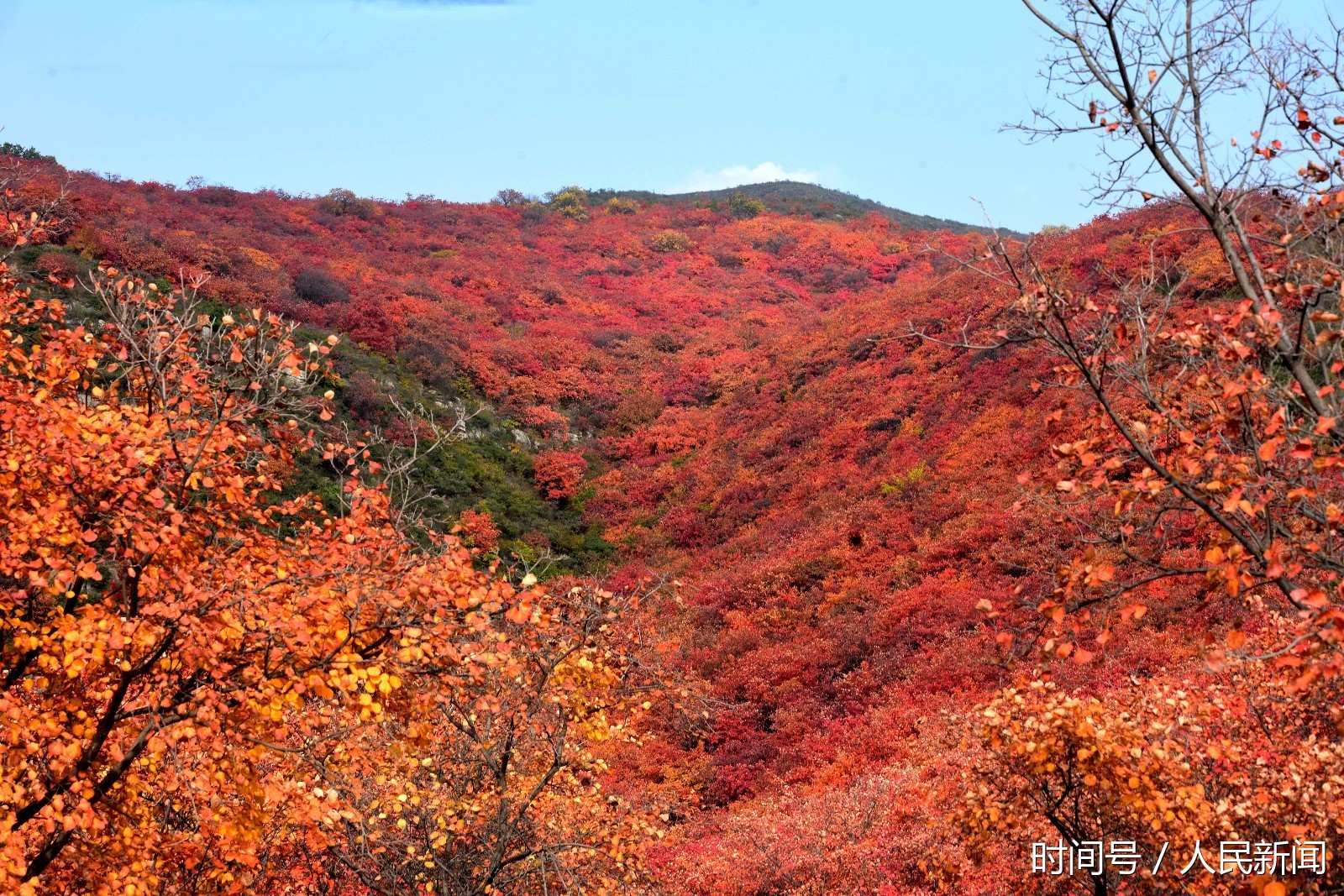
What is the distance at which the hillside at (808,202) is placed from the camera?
62.3 m

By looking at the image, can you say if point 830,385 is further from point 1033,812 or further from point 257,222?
point 257,222

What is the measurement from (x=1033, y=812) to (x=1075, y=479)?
10.6 ft

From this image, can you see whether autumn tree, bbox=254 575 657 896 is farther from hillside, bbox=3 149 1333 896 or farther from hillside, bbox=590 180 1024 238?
hillside, bbox=590 180 1024 238

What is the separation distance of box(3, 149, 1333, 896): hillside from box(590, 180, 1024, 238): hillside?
1197 centimetres

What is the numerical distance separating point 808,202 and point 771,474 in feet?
150

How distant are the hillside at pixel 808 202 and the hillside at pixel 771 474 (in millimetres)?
11974

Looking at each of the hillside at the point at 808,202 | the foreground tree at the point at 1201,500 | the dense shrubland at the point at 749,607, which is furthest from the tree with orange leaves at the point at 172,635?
the hillside at the point at 808,202

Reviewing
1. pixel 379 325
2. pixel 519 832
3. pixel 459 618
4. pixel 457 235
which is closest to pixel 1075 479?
pixel 459 618

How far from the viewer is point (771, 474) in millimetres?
24125

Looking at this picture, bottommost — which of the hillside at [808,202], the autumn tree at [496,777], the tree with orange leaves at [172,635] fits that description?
the autumn tree at [496,777]

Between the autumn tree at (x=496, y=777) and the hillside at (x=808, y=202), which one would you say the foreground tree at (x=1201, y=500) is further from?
the hillside at (x=808, y=202)

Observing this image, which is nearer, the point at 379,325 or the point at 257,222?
the point at 379,325

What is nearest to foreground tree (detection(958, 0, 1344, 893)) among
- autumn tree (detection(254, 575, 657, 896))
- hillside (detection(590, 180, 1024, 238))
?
autumn tree (detection(254, 575, 657, 896))

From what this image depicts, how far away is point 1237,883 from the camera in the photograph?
5.56 m
